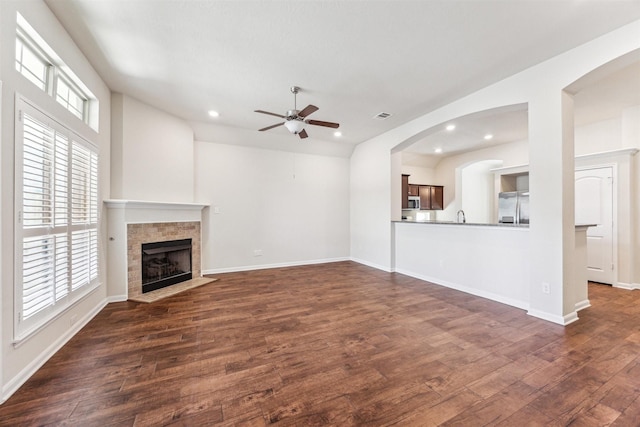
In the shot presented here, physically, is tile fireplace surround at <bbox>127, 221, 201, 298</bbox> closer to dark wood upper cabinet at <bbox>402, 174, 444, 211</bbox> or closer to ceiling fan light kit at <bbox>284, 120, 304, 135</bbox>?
ceiling fan light kit at <bbox>284, 120, 304, 135</bbox>

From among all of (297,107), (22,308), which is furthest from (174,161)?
(22,308)

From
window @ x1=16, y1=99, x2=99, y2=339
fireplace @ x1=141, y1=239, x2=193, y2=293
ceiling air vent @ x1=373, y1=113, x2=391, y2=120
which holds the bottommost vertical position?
fireplace @ x1=141, y1=239, x2=193, y2=293

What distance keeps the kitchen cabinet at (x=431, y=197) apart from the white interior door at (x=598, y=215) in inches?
134

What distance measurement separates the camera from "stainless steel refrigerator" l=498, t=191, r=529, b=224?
5.89 meters

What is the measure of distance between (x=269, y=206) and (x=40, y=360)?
13.6 ft

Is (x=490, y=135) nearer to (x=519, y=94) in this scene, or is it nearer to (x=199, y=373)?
(x=519, y=94)

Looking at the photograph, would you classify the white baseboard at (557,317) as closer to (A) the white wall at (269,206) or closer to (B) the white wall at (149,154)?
(A) the white wall at (269,206)

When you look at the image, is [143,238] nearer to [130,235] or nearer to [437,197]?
[130,235]

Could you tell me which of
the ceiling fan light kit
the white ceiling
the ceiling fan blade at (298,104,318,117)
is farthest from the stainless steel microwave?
the ceiling fan blade at (298,104,318,117)

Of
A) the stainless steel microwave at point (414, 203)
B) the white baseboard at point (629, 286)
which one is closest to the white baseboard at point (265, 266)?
the stainless steel microwave at point (414, 203)

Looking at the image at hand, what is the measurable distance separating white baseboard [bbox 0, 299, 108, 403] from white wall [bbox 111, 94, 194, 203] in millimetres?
1761

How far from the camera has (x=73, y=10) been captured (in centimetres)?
218

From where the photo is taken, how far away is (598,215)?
174 inches

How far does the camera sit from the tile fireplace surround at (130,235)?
3588 mm
